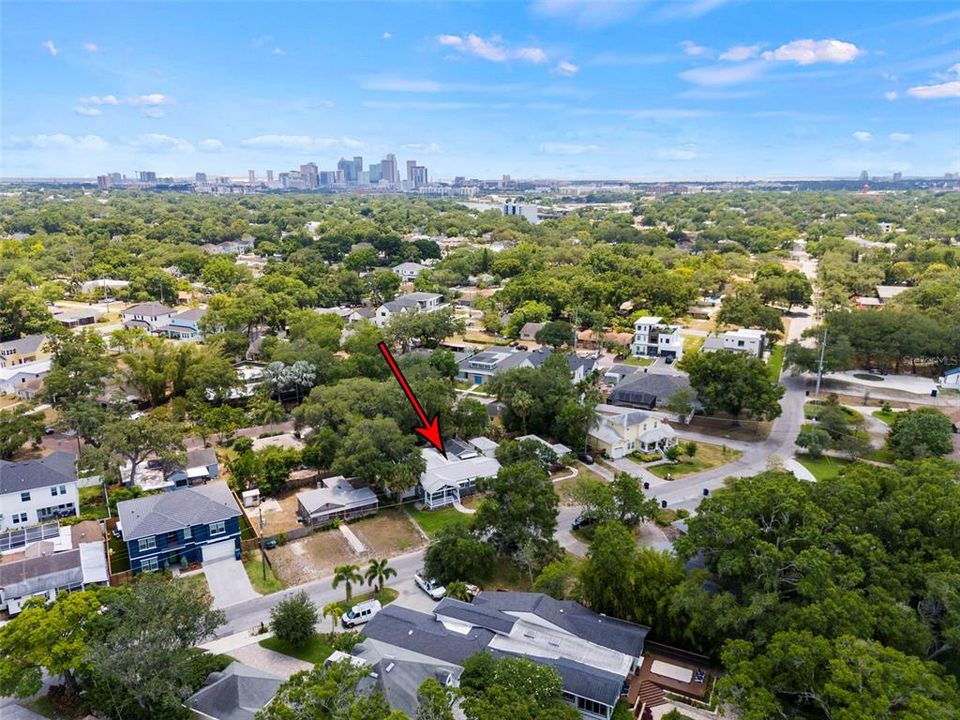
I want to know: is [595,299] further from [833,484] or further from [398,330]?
[833,484]

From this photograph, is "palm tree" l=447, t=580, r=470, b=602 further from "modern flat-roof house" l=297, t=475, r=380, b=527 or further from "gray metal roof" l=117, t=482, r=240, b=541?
"gray metal roof" l=117, t=482, r=240, b=541

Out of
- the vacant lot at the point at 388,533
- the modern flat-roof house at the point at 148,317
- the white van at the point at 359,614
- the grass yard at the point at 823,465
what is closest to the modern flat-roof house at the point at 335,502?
the vacant lot at the point at 388,533

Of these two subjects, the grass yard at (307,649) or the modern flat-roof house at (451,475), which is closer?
the grass yard at (307,649)

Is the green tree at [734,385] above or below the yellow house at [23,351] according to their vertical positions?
above

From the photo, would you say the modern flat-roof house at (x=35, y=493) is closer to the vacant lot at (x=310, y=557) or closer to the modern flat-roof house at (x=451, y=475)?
the vacant lot at (x=310, y=557)

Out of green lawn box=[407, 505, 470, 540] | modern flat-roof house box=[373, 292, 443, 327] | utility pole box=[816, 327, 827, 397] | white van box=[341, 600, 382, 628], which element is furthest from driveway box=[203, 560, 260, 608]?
utility pole box=[816, 327, 827, 397]
